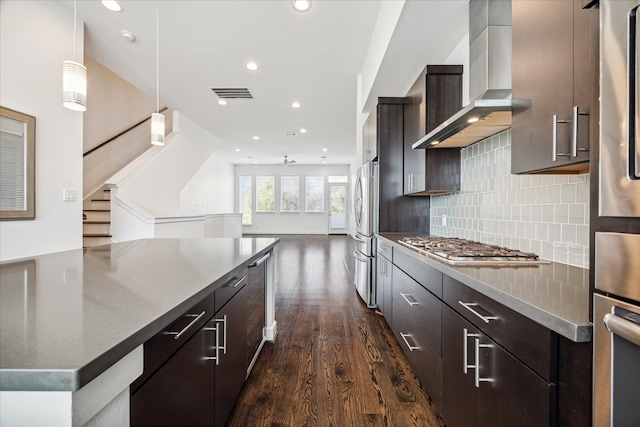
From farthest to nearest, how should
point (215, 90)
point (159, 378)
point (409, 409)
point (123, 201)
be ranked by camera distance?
point (215, 90), point (123, 201), point (409, 409), point (159, 378)

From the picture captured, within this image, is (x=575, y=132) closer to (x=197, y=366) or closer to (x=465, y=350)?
(x=465, y=350)

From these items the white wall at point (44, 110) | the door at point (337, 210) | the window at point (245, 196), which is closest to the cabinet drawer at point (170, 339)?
the white wall at point (44, 110)

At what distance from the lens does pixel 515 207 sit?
190 cm

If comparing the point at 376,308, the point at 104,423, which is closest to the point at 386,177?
the point at 376,308

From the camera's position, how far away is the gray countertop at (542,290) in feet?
2.51

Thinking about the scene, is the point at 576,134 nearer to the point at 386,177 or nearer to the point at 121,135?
the point at 386,177

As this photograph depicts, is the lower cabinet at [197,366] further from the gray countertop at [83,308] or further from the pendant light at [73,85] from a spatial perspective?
the pendant light at [73,85]

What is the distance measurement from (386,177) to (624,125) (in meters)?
2.68

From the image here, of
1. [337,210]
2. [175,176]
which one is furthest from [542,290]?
[337,210]

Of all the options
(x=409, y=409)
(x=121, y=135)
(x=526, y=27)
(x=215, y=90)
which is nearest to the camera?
(x=526, y=27)

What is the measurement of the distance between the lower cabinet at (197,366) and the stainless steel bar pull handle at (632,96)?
1.18 m

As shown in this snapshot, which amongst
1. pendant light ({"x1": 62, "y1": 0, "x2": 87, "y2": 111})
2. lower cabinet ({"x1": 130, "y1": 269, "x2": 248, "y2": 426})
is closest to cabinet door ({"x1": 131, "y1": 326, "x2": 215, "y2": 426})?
lower cabinet ({"x1": 130, "y1": 269, "x2": 248, "y2": 426})

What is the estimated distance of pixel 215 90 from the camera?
16.7 feet

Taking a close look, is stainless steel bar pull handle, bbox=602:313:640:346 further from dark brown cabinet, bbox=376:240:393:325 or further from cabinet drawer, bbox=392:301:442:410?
dark brown cabinet, bbox=376:240:393:325
